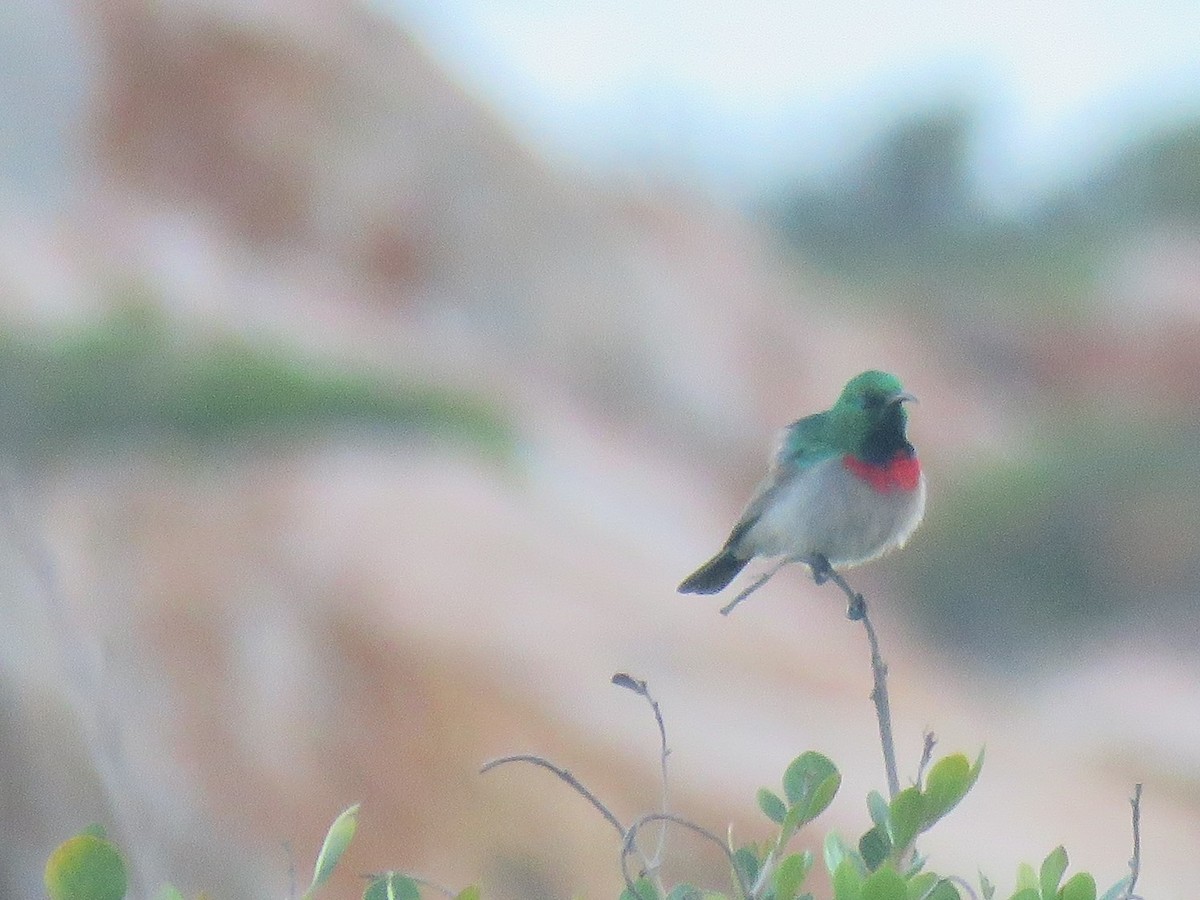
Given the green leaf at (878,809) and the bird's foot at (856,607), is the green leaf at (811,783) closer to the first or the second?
the green leaf at (878,809)

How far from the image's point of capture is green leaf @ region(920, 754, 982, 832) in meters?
1.57

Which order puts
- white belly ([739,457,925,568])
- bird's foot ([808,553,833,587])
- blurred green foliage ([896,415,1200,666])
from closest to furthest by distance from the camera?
1. bird's foot ([808,553,833,587])
2. white belly ([739,457,925,568])
3. blurred green foliage ([896,415,1200,666])

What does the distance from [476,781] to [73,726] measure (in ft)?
4.25

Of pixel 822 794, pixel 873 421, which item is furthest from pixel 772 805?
pixel 873 421

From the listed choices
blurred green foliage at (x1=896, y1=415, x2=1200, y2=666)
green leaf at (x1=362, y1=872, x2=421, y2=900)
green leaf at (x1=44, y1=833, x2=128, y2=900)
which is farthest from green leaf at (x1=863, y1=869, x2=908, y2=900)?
blurred green foliage at (x1=896, y1=415, x2=1200, y2=666)

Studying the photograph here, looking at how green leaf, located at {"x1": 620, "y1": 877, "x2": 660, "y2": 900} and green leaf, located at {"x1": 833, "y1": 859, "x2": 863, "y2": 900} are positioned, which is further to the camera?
green leaf, located at {"x1": 620, "y1": 877, "x2": 660, "y2": 900}

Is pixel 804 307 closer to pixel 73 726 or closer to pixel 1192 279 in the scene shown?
pixel 1192 279

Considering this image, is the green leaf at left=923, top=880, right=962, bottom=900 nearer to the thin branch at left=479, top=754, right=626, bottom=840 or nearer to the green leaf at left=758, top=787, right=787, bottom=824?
the green leaf at left=758, top=787, right=787, bottom=824

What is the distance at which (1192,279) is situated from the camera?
62.4 feet

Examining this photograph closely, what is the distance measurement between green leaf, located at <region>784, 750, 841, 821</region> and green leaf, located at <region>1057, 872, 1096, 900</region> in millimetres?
218

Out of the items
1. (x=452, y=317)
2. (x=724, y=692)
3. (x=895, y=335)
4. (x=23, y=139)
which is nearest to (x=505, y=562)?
(x=724, y=692)

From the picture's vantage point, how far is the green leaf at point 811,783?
62.5 inches

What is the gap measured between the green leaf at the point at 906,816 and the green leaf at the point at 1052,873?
13 cm

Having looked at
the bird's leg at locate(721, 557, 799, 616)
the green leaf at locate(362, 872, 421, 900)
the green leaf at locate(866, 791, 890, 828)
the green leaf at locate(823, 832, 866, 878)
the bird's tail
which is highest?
the bird's tail
